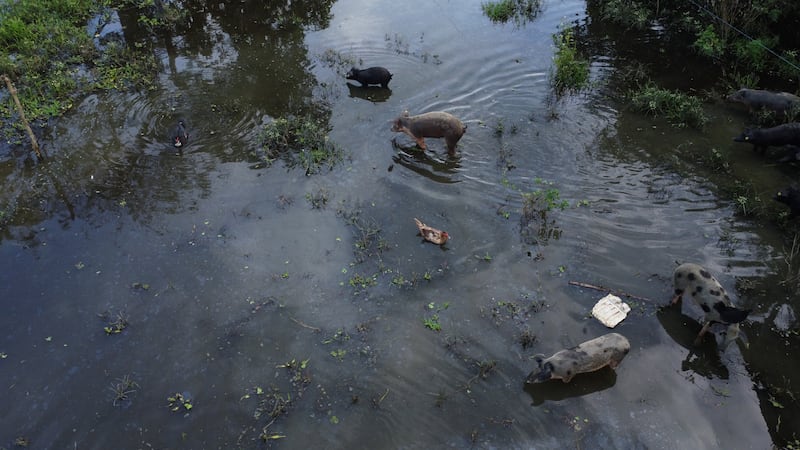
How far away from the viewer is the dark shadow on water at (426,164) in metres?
9.43

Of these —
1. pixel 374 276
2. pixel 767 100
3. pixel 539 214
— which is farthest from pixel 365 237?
pixel 767 100

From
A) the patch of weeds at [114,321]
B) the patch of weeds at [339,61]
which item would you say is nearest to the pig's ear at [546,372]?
the patch of weeds at [114,321]

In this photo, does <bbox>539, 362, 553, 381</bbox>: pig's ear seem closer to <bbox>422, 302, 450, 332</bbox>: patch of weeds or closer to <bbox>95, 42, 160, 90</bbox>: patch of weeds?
<bbox>422, 302, 450, 332</bbox>: patch of weeds

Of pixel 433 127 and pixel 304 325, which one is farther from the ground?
pixel 433 127

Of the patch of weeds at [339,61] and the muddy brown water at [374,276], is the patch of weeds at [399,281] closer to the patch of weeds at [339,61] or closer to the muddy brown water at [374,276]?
the muddy brown water at [374,276]

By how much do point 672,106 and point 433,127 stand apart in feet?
17.3

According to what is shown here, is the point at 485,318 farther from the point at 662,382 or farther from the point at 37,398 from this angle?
the point at 37,398

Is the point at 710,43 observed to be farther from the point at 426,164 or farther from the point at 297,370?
the point at 297,370

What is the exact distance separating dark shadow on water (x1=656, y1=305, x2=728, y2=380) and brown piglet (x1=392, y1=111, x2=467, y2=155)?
15.0 feet

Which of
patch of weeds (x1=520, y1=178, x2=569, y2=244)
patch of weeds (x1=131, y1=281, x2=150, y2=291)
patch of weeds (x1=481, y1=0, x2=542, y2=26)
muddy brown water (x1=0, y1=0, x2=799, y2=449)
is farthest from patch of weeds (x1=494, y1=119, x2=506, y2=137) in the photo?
patch of weeds (x1=131, y1=281, x2=150, y2=291)

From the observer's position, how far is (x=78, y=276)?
7.57 metres

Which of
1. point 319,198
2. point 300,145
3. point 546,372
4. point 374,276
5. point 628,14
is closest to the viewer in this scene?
point 546,372

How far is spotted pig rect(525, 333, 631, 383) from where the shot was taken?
5992mm

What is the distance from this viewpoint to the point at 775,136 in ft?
30.5
